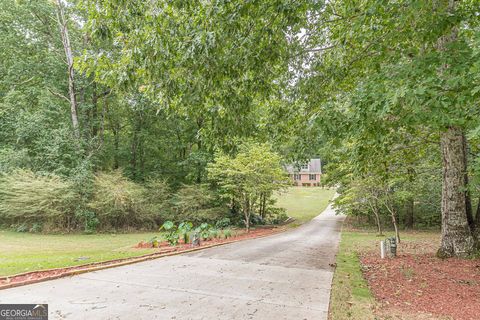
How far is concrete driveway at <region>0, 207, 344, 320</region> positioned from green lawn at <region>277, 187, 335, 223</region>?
68.0 ft

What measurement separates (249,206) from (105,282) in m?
12.9

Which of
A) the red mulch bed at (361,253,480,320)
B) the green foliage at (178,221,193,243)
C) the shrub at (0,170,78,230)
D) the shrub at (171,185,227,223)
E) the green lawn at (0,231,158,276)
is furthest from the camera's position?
the shrub at (171,185,227,223)

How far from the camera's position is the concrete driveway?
4.25 meters

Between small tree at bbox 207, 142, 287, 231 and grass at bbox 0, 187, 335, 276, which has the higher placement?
small tree at bbox 207, 142, 287, 231

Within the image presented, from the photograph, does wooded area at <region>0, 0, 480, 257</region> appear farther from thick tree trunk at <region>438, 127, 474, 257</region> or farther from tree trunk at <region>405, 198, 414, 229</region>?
tree trunk at <region>405, 198, 414, 229</region>

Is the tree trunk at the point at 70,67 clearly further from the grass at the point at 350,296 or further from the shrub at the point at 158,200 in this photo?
the grass at the point at 350,296

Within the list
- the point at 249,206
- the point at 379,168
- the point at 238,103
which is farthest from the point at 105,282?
the point at 249,206

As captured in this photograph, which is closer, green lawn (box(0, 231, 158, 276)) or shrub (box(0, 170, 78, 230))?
green lawn (box(0, 231, 158, 276))

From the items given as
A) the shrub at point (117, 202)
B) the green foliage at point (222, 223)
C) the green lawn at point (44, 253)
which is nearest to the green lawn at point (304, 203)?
the green foliage at point (222, 223)

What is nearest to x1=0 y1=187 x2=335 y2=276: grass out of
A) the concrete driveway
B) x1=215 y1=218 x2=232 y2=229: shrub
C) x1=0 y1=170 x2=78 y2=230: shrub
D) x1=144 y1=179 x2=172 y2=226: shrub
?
x1=0 y1=170 x2=78 y2=230: shrub

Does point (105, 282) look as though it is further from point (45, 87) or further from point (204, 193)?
point (45, 87)

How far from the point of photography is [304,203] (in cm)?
3784

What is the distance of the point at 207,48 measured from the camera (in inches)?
170

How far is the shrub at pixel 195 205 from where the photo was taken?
1778 centimetres
